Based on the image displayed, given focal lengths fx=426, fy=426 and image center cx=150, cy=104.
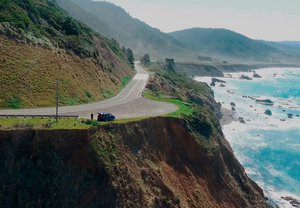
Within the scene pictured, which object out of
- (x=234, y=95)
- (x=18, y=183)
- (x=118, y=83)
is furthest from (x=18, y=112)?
(x=234, y=95)

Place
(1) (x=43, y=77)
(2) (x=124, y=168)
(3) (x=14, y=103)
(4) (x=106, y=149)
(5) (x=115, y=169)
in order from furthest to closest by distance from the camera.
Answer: (1) (x=43, y=77) → (3) (x=14, y=103) → (2) (x=124, y=168) → (4) (x=106, y=149) → (5) (x=115, y=169)

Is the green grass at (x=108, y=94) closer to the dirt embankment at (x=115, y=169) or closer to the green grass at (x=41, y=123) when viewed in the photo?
the dirt embankment at (x=115, y=169)

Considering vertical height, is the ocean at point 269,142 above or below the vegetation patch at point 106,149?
below

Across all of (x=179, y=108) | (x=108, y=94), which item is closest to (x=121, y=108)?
(x=179, y=108)

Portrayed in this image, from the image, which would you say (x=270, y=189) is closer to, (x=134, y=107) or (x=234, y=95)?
(x=134, y=107)

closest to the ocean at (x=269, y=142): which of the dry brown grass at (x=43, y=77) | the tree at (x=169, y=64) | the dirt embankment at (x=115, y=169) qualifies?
the dirt embankment at (x=115, y=169)

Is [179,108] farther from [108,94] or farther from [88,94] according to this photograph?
[108,94]
